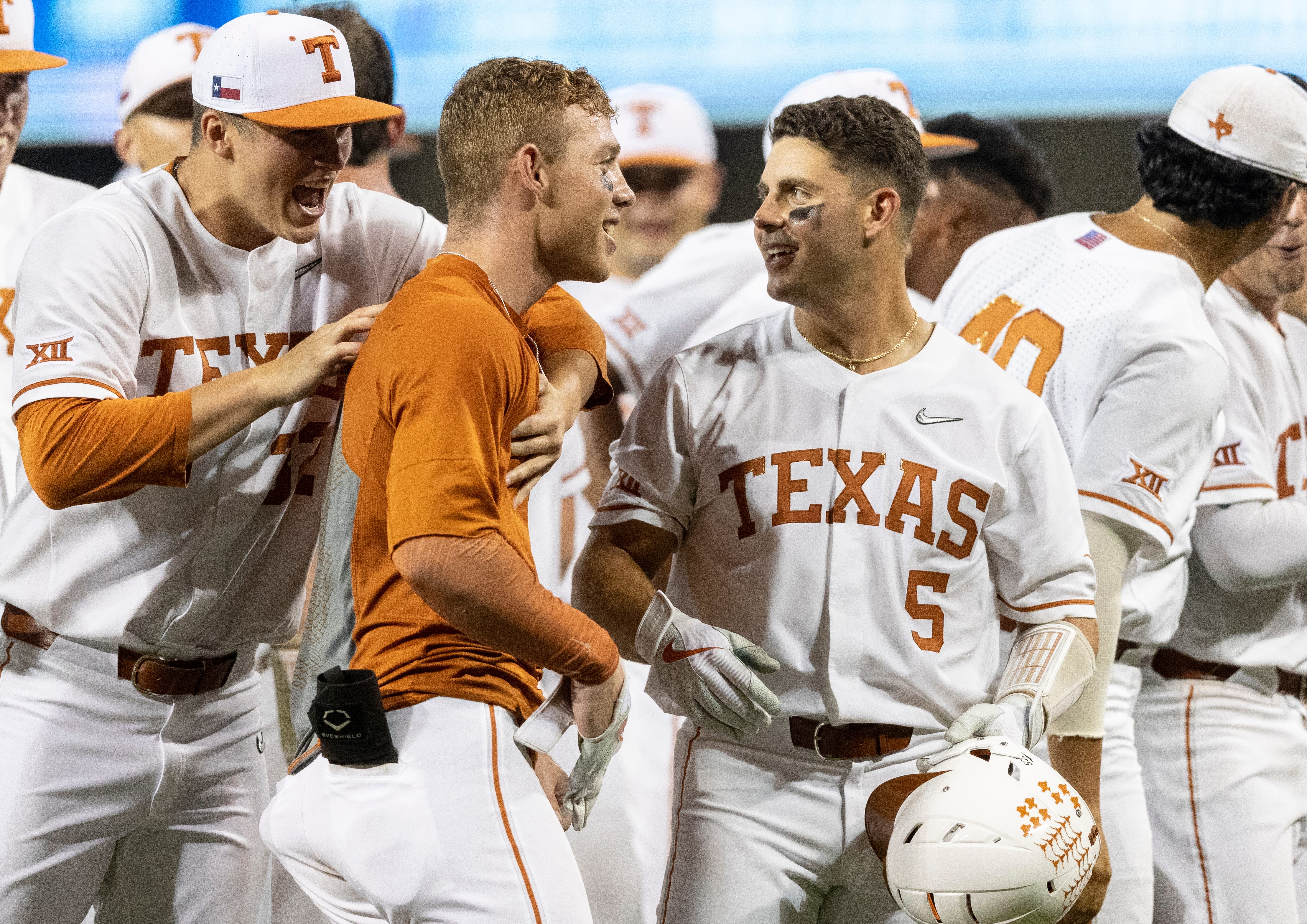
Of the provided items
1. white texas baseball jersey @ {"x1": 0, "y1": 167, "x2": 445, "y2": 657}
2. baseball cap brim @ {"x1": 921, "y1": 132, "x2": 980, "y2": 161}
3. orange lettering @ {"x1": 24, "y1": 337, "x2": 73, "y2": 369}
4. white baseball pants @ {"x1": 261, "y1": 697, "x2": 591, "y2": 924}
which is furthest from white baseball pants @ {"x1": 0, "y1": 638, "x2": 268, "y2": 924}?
baseball cap brim @ {"x1": 921, "y1": 132, "x2": 980, "y2": 161}

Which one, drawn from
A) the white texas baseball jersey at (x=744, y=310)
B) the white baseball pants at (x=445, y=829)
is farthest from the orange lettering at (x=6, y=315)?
the white baseball pants at (x=445, y=829)

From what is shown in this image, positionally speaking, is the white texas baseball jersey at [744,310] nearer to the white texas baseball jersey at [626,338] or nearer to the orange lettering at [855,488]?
the white texas baseball jersey at [626,338]

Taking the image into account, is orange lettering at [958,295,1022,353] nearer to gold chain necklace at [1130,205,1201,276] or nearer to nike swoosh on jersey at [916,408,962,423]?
gold chain necklace at [1130,205,1201,276]

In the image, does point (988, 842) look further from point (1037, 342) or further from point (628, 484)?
point (1037, 342)

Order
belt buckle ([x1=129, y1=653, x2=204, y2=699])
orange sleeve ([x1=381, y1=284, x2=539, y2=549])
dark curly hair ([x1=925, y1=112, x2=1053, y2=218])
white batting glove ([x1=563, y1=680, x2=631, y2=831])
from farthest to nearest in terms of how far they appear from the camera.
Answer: dark curly hair ([x1=925, y1=112, x2=1053, y2=218])
belt buckle ([x1=129, y1=653, x2=204, y2=699])
white batting glove ([x1=563, y1=680, x2=631, y2=831])
orange sleeve ([x1=381, y1=284, x2=539, y2=549])

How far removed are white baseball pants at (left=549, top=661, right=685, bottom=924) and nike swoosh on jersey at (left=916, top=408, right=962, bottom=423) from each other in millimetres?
1921

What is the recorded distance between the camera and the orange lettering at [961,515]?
247 centimetres

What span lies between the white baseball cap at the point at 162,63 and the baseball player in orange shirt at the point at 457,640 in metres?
2.80

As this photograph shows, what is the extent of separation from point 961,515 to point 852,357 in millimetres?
356

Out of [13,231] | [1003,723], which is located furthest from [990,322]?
[13,231]

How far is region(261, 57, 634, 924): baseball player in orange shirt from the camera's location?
75.0 inches

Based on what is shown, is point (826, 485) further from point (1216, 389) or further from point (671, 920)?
point (1216, 389)

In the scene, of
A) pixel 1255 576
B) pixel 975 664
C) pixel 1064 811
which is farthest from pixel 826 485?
pixel 1255 576

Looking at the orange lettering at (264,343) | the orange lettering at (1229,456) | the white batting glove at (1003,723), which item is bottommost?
the orange lettering at (1229,456)
